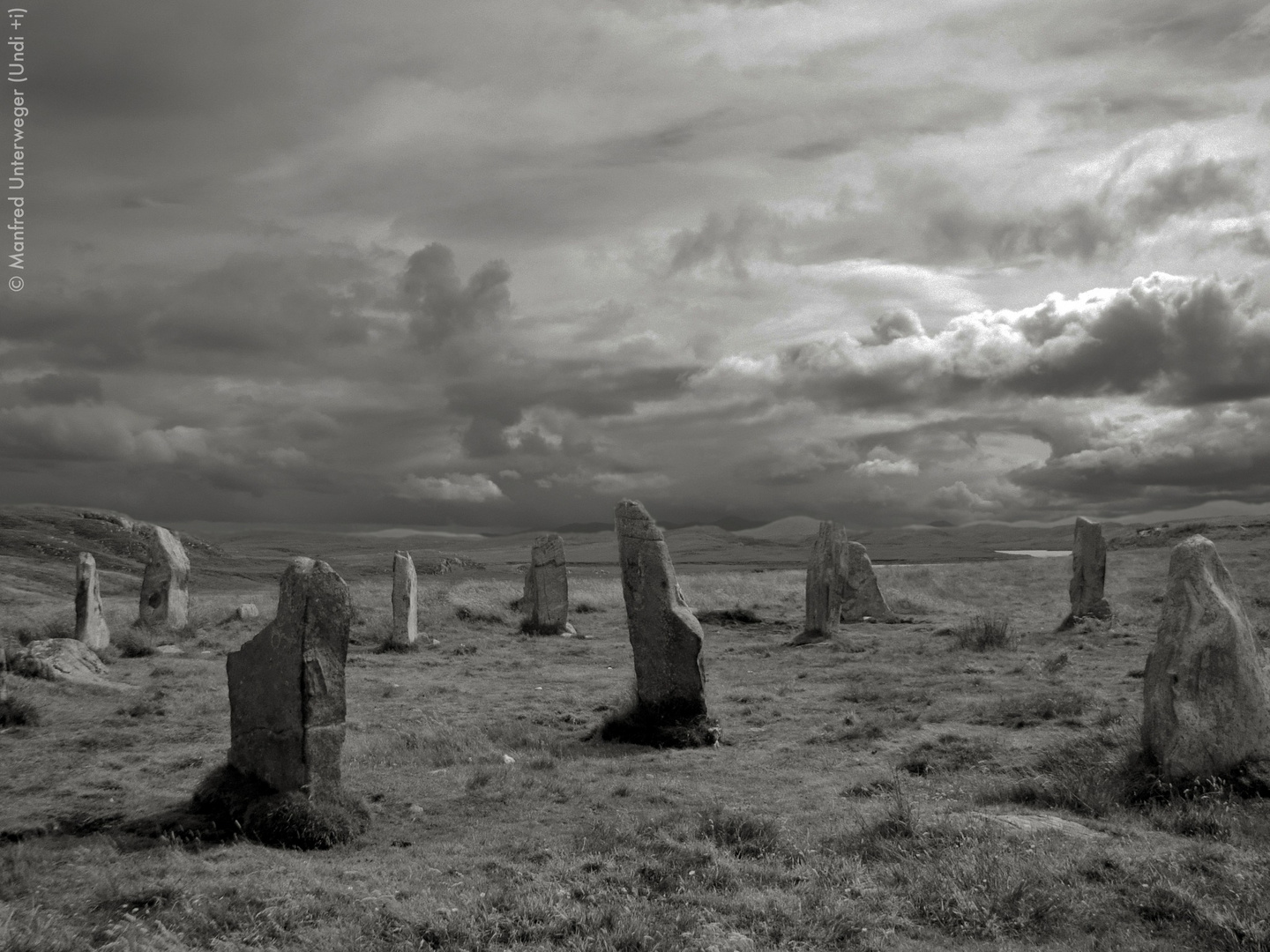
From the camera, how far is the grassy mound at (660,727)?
13.9m

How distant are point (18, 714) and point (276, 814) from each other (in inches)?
318

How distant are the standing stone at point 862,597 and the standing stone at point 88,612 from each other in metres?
21.7

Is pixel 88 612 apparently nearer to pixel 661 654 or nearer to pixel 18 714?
pixel 18 714

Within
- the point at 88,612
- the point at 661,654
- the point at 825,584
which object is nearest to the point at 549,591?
the point at 825,584

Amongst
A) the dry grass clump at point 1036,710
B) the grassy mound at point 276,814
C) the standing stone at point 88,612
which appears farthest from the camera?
the standing stone at point 88,612

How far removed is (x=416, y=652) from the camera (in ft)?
81.9

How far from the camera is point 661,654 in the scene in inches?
568

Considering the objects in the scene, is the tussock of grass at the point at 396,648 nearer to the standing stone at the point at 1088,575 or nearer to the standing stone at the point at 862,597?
the standing stone at the point at 862,597

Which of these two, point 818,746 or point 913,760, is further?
point 818,746

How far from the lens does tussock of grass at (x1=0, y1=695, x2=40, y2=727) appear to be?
48.5ft

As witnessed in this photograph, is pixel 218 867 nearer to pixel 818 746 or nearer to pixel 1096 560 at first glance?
pixel 818 746

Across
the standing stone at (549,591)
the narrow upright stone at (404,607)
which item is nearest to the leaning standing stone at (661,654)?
the narrow upright stone at (404,607)

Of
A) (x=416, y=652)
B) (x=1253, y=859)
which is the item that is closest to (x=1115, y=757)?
(x=1253, y=859)

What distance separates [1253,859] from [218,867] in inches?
339
